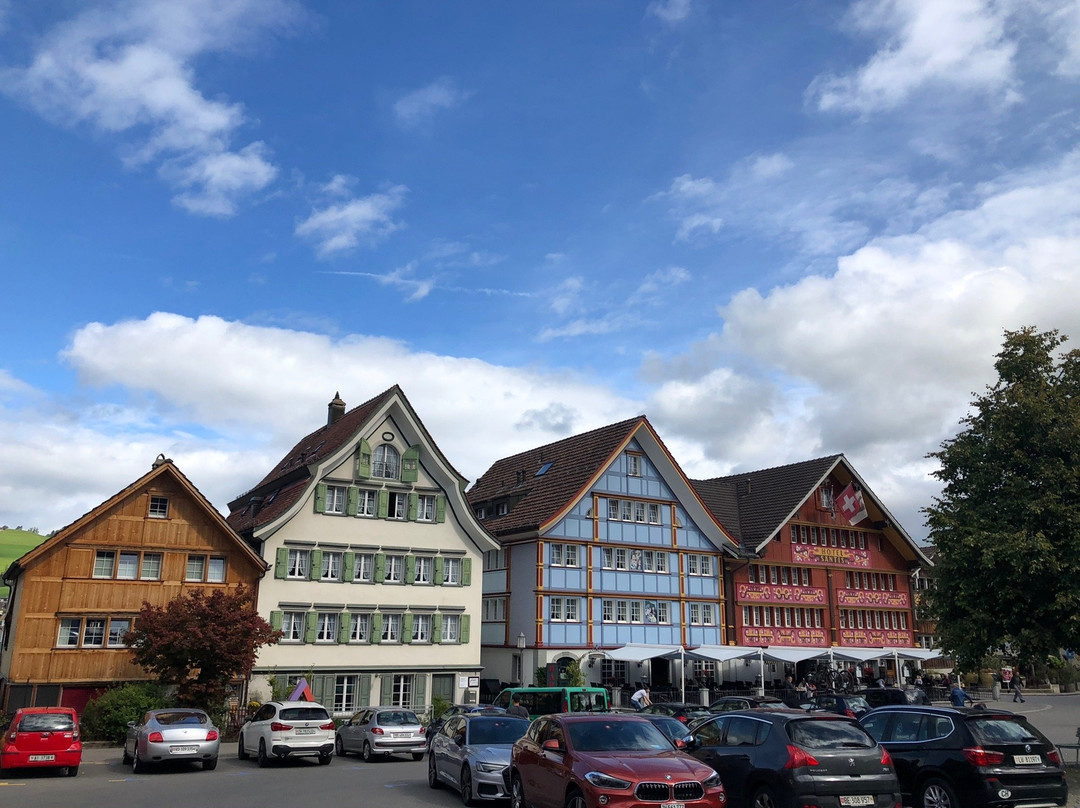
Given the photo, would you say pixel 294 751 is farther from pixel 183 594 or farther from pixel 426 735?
pixel 183 594

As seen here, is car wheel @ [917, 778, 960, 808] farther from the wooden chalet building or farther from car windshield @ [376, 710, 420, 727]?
the wooden chalet building

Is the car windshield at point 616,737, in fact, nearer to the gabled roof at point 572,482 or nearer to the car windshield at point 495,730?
the car windshield at point 495,730

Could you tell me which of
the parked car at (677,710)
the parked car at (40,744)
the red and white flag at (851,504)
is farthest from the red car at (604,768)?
the red and white flag at (851,504)

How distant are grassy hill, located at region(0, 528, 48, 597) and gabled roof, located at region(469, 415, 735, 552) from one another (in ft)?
272

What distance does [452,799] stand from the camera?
57.1 feet

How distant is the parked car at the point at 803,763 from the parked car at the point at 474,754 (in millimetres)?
4384

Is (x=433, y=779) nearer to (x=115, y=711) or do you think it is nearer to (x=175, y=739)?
(x=175, y=739)

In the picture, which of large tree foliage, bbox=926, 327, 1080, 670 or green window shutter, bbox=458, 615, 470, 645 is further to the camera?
green window shutter, bbox=458, 615, 470, 645

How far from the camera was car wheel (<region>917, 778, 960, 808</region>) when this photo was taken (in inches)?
544

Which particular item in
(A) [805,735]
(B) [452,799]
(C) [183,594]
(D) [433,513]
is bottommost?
(B) [452,799]

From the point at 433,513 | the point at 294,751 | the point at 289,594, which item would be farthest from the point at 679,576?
the point at 294,751

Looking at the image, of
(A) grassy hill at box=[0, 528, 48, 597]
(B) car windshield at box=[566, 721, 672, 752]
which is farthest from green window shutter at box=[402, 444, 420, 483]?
(A) grassy hill at box=[0, 528, 48, 597]

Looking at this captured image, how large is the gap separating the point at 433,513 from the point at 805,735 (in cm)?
2883

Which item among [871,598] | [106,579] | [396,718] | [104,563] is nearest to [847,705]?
[396,718]
